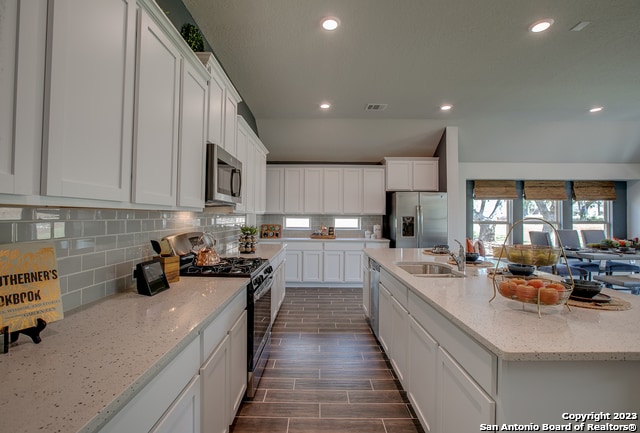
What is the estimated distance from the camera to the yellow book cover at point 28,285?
83 centimetres

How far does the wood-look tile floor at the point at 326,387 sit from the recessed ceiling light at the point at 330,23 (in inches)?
120

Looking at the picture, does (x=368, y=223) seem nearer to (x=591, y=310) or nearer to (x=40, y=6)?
(x=591, y=310)

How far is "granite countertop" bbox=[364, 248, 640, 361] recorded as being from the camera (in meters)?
0.86

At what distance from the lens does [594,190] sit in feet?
18.8

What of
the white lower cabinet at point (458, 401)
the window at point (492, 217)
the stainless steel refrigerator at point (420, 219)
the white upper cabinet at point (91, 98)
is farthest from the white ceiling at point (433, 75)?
the white lower cabinet at point (458, 401)

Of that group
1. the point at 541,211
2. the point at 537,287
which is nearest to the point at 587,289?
the point at 537,287

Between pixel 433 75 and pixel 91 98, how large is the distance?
11.5 ft

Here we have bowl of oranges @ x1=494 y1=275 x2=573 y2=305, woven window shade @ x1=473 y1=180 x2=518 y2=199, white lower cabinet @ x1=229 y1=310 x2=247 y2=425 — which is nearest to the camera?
bowl of oranges @ x1=494 y1=275 x2=573 y2=305

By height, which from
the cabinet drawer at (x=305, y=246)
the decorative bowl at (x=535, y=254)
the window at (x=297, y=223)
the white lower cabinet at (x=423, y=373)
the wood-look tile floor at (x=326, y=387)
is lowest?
the wood-look tile floor at (x=326, y=387)

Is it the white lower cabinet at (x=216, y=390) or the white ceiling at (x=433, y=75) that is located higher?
the white ceiling at (x=433, y=75)

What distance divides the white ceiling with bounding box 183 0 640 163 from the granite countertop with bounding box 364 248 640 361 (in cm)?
233

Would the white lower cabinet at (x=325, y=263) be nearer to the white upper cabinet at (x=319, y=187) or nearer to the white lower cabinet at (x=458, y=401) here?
the white upper cabinet at (x=319, y=187)

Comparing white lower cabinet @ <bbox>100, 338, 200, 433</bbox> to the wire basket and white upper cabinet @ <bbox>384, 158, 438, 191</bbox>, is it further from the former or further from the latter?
white upper cabinet @ <bbox>384, 158, 438, 191</bbox>

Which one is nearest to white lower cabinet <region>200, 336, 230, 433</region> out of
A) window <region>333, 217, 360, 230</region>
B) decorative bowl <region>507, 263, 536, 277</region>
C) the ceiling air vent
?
decorative bowl <region>507, 263, 536, 277</region>
